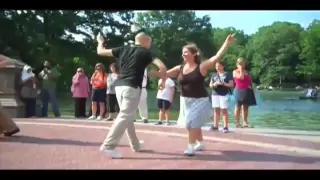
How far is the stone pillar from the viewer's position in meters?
6.91

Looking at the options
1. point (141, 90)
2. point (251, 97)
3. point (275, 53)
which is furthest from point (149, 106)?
point (141, 90)

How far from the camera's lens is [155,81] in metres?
7.35

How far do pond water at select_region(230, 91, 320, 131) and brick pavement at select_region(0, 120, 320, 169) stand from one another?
4.64 ft

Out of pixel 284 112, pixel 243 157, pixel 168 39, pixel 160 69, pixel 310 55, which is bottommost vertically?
pixel 243 157

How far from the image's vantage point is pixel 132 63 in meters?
4.50

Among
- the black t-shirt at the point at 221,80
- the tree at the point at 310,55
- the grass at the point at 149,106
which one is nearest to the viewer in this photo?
the tree at the point at 310,55

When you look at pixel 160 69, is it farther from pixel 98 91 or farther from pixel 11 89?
pixel 11 89

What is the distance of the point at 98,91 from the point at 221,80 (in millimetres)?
2165

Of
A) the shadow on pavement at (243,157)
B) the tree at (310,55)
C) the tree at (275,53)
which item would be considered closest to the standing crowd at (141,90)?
the shadow on pavement at (243,157)

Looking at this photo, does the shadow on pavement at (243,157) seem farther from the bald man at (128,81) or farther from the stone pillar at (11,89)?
the stone pillar at (11,89)

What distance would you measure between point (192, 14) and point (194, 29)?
744 mm

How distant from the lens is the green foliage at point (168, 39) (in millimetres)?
5323

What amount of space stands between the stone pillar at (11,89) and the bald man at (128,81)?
2.70 metres
